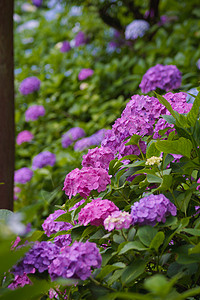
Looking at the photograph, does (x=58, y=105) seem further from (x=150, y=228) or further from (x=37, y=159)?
(x=150, y=228)

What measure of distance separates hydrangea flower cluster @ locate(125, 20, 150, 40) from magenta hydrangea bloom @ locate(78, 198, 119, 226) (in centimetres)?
283

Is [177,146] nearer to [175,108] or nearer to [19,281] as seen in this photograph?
[175,108]

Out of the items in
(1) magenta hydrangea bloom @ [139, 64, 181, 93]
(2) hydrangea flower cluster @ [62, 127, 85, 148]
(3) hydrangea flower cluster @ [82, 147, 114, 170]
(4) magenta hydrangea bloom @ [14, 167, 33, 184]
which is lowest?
(4) magenta hydrangea bloom @ [14, 167, 33, 184]

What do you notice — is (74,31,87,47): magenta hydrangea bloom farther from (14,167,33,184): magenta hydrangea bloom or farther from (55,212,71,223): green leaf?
(55,212,71,223): green leaf

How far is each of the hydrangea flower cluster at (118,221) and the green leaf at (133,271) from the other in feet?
0.23

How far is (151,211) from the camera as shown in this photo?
802 mm

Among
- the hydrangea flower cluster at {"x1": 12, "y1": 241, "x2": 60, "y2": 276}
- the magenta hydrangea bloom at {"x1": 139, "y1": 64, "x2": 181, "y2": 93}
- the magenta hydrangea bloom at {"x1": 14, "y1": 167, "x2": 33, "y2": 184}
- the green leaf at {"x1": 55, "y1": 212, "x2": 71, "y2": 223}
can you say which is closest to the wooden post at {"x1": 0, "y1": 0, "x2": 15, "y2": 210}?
the magenta hydrangea bloom at {"x1": 139, "y1": 64, "x2": 181, "y2": 93}

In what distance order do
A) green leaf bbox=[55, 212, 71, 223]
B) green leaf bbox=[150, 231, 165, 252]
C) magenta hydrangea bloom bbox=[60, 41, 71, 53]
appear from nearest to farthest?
green leaf bbox=[150, 231, 165, 252]
green leaf bbox=[55, 212, 71, 223]
magenta hydrangea bloom bbox=[60, 41, 71, 53]

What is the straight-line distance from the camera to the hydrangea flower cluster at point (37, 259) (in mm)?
835

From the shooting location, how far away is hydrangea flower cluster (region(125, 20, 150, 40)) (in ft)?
11.5

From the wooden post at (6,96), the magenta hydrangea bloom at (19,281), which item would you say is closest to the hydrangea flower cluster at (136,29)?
the wooden post at (6,96)

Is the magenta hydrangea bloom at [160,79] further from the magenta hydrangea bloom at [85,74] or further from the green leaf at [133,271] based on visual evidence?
the magenta hydrangea bloom at [85,74]

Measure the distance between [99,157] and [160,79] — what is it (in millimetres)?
1016

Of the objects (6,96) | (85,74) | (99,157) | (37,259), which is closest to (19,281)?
(37,259)
